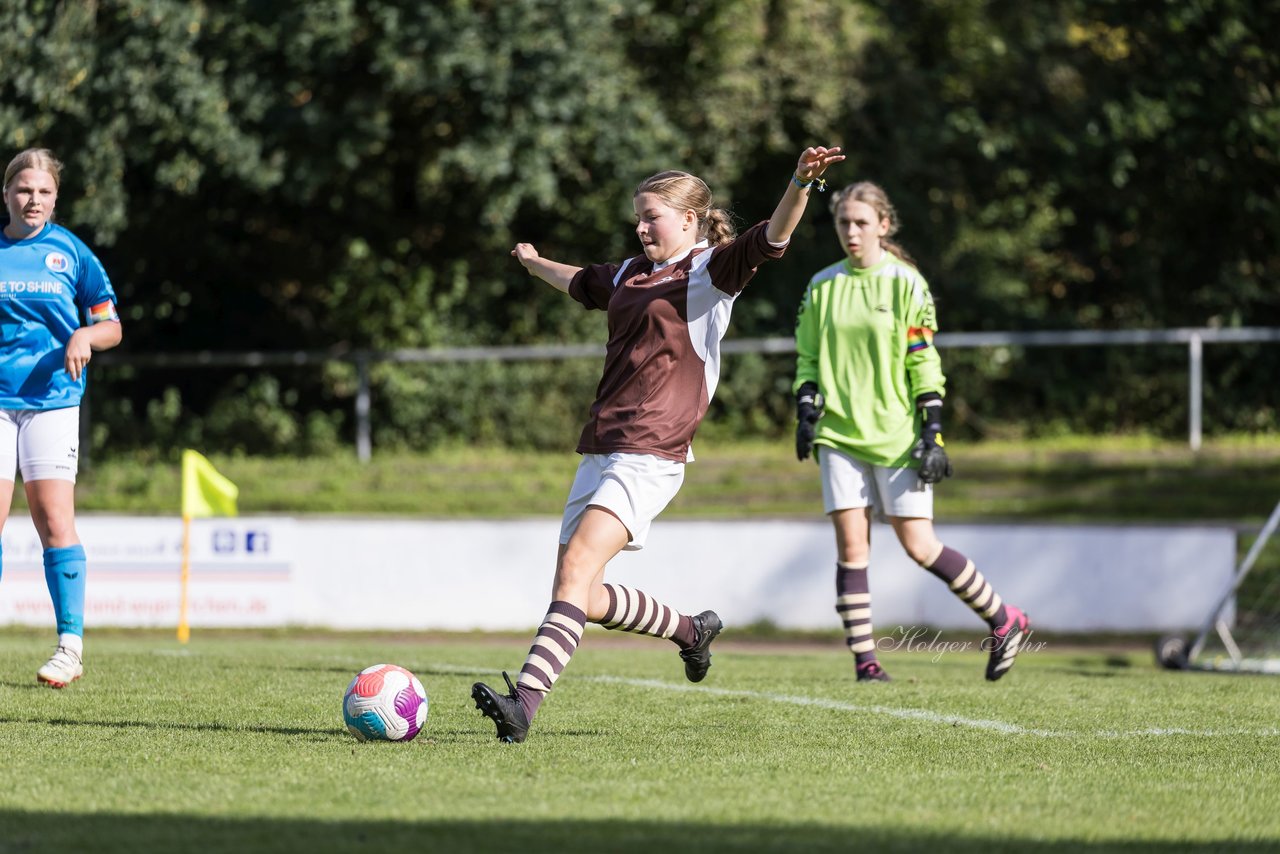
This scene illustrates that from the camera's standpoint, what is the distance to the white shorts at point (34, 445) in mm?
6535

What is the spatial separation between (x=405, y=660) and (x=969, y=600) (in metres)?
3.16

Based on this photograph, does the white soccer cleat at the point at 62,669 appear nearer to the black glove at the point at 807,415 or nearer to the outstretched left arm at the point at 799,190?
the black glove at the point at 807,415

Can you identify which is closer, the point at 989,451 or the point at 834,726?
the point at 834,726

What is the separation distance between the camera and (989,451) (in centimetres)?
1912

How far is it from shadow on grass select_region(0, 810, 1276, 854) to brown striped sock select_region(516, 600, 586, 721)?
137 cm

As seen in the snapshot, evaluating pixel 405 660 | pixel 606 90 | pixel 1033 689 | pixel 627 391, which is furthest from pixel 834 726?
pixel 606 90

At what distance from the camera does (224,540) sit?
1387cm

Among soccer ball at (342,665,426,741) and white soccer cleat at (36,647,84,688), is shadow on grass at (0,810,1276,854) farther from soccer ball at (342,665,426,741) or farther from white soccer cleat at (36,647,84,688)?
white soccer cleat at (36,647,84,688)

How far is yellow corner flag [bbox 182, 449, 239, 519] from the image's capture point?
1242 cm

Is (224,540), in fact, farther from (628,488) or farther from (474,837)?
(474,837)

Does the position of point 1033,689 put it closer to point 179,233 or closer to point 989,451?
point 989,451

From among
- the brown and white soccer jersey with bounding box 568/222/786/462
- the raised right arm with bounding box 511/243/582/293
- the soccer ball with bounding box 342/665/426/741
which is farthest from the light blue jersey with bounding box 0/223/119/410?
the brown and white soccer jersey with bounding box 568/222/786/462

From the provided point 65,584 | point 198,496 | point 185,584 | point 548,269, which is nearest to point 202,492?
point 198,496

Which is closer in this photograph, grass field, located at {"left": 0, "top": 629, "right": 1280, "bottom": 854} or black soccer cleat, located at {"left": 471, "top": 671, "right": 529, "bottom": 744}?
grass field, located at {"left": 0, "top": 629, "right": 1280, "bottom": 854}
